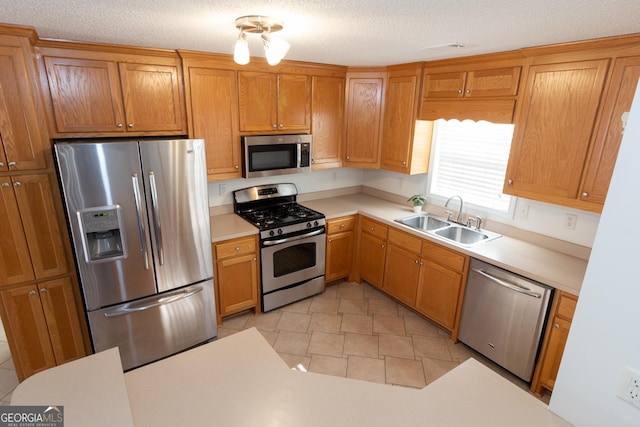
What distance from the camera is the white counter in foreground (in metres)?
1.11

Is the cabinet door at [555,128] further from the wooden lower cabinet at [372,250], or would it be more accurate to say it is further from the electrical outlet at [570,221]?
the wooden lower cabinet at [372,250]

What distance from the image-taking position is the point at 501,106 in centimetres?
261

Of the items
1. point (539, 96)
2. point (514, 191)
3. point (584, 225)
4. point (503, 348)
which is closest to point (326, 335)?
point (503, 348)

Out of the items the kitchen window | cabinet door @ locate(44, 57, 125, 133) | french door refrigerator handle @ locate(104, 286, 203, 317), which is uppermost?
cabinet door @ locate(44, 57, 125, 133)

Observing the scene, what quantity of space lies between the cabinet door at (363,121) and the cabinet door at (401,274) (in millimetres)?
1034

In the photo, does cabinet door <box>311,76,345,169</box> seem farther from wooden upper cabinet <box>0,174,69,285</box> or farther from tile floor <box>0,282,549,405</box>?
wooden upper cabinet <box>0,174,69,285</box>

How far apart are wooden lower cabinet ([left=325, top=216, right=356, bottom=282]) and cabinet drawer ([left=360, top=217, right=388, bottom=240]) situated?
0.11 m

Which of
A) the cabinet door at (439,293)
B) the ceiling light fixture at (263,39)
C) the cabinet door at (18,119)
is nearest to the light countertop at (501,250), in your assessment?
the cabinet door at (439,293)

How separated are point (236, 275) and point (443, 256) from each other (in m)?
1.84

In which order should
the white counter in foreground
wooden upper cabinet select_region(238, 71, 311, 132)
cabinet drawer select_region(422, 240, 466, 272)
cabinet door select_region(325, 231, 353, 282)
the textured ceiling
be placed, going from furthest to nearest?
cabinet door select_region(325, 231, 353, 282) < wooden upper cabinet select_region(238, 71, 311, 132) < cabinet drawer select_region(422, 240, 466, 272) < the textured ceiling < the white counter in foreground

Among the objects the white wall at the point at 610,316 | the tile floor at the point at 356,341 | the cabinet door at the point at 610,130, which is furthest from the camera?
the tile floor at the point at 356,341

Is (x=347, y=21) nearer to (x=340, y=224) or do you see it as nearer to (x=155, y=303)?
(x=340, y=224)

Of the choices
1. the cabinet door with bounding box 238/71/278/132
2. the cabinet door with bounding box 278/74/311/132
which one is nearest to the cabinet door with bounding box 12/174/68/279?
the cabinet door with bounding box 238/71/278/132

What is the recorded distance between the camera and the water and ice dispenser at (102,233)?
223 centimetres
